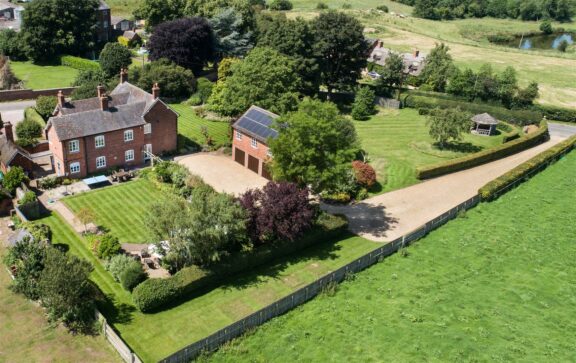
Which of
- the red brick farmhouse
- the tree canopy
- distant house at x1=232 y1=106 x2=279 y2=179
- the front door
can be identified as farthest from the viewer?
the tree canopy

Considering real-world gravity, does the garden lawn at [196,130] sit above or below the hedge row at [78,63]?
below

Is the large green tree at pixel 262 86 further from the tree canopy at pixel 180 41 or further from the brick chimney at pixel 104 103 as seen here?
the tree canopy at pixel 180 41

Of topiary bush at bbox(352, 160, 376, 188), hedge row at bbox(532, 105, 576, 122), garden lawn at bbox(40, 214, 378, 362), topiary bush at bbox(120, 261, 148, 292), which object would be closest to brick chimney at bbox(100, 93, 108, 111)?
garden lawn at bbox(40, 214, 378, 362)

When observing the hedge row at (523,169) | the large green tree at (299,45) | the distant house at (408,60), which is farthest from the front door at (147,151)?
the distant house at (408,60)

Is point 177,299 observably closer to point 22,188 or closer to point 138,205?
A: point 138,205

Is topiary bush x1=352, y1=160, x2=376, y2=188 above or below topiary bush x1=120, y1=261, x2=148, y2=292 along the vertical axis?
above

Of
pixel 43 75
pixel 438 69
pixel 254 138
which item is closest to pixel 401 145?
pixel 254 138

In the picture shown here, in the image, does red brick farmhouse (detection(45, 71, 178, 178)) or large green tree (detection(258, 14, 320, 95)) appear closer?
red brick farmhouse (detection(45, 71, 178, 178))

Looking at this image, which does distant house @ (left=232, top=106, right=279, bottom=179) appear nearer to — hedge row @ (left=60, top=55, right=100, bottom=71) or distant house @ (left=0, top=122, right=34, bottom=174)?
distant house @ (left=0, top=122, right=34, bottom=174)
